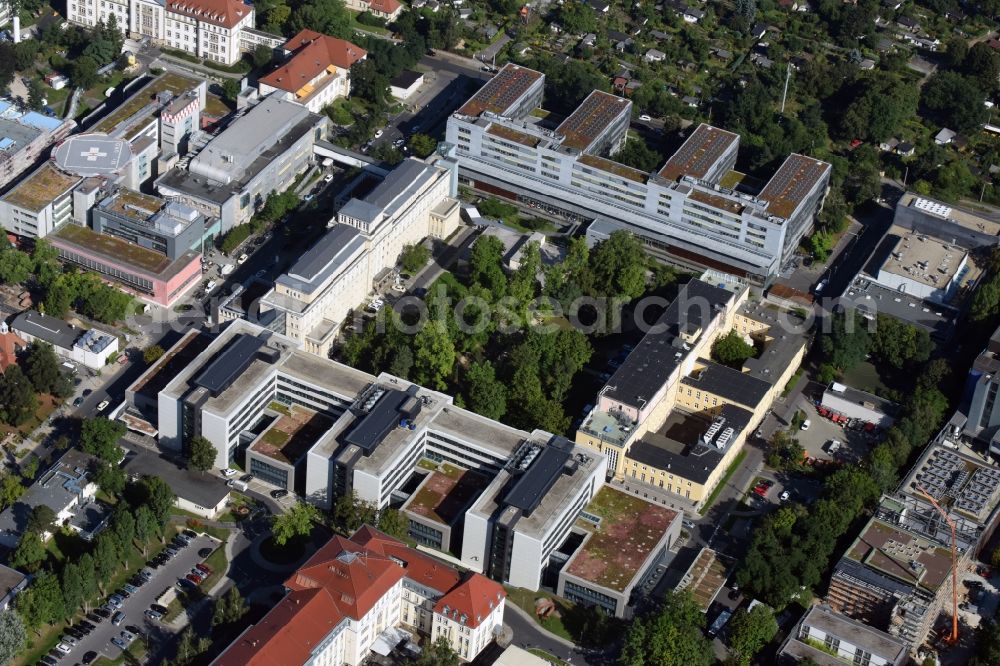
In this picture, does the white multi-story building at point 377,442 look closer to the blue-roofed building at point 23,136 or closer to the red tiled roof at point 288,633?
the red tiled roof at point 288,633

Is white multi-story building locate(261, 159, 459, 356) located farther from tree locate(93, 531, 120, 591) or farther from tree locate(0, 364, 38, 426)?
tree locate(93, 531, 120, 591)

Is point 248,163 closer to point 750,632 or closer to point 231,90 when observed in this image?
point 231,90

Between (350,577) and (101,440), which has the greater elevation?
(350,577)

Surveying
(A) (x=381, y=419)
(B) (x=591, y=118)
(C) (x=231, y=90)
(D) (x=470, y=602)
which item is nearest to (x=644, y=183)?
(B) (x=591, y=118)

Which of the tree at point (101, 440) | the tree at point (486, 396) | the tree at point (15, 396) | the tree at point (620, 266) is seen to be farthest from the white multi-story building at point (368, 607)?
the tree at point (620, 266)

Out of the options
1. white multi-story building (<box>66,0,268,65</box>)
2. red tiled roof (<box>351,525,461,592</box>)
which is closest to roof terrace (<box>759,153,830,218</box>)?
red tiled roof (<box>351,525,461,592</box>)

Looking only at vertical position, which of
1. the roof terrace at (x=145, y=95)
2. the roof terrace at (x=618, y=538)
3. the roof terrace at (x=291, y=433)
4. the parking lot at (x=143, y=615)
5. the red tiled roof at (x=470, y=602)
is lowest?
the parking lot at (x=143, y=615)
